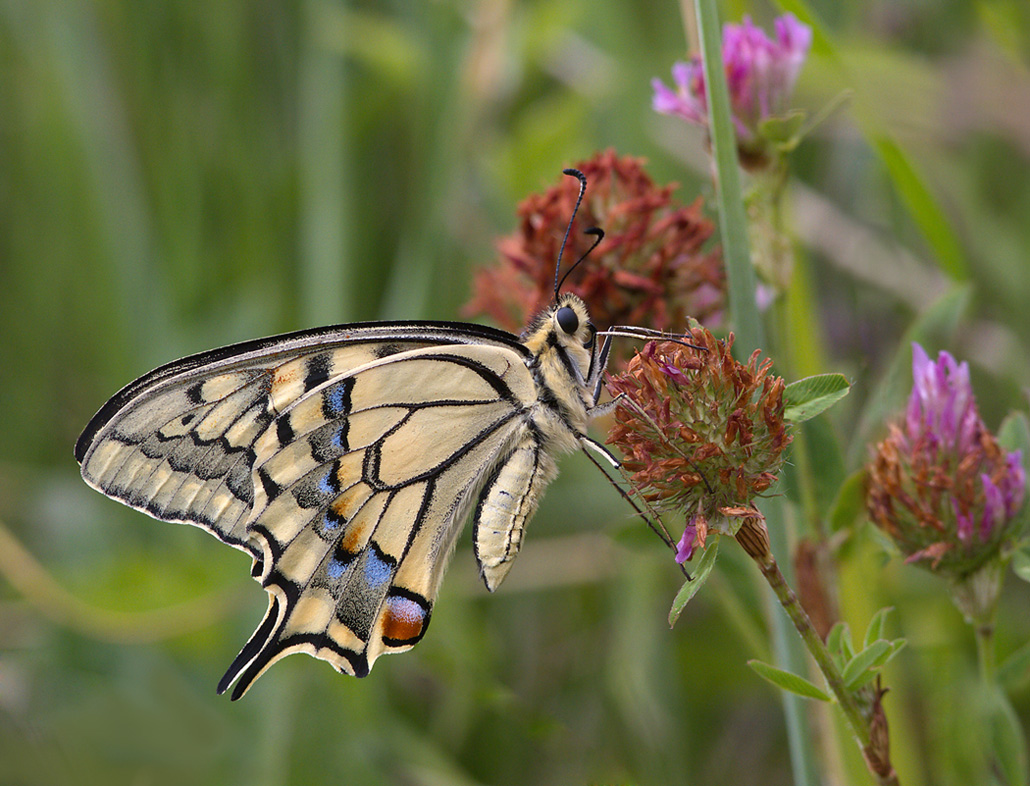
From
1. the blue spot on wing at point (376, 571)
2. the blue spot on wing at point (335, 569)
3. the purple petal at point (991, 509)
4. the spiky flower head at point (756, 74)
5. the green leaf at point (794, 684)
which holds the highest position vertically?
the spiky flower head at point (756, 74)

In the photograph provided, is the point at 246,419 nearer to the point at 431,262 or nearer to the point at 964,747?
the point at 431,262

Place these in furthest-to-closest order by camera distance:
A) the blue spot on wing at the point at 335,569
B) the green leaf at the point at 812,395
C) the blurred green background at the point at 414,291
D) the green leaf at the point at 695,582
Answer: the blurred green background at the point at 414,291, the blue spot on wing at the point at 335,569, the green leaf at the point at 812,395, the green leaf at the point at 695,582

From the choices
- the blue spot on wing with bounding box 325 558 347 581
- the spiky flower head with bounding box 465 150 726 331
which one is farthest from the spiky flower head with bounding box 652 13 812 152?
the blue spot on wing with bounding box 325 558 347 581

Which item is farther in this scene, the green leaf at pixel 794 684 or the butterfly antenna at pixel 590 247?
the butterfly antenna at pixel 590 247

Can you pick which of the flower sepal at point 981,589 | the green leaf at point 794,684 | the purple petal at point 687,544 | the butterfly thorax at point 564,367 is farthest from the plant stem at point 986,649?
the butterfly thorax at point 564,367

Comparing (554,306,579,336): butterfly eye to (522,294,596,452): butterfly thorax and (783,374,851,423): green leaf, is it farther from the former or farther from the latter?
(783,374,851,423): green leaf

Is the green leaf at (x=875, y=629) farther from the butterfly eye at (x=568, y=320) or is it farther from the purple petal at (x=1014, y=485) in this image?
the butterfly eye at (x=568, y=320)
